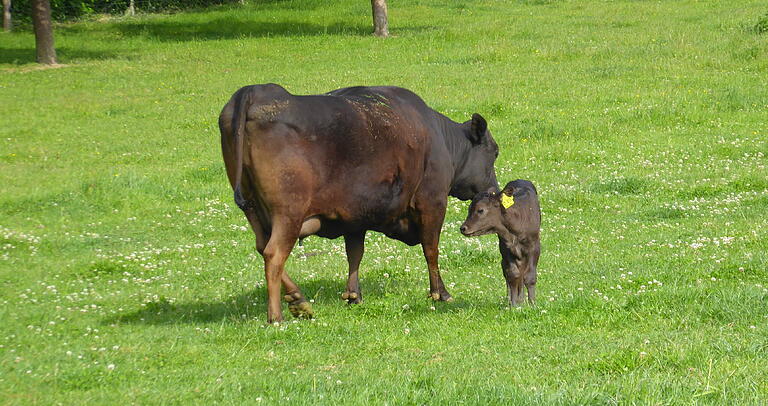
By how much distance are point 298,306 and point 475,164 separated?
3.82m

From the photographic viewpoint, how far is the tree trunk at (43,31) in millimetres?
32750

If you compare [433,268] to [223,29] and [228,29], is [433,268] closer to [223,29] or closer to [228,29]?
[228,29]

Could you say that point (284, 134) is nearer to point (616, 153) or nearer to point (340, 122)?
point (340, 122)

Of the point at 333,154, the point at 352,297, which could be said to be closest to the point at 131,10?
the point at 352,297

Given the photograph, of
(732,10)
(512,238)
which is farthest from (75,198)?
(732,10)

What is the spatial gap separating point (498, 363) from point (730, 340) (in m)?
1.90

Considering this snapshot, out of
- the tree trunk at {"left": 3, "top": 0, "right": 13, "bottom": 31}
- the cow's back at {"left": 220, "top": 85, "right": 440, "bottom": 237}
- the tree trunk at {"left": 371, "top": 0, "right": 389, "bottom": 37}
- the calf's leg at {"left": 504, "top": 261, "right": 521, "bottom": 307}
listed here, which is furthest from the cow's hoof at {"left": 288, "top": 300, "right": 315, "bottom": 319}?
the tree trunk at {"left": 3, "top": 0, "right": 13, "bottom": 31}

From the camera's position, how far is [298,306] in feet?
30.8

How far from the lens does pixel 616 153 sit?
19562 mm

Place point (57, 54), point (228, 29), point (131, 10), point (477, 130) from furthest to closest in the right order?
1. point (131, 10)
2. point (228, 29)
3. point (57, 54)
4. point (477, 130)

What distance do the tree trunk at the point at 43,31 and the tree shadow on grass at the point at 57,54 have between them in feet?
2.93

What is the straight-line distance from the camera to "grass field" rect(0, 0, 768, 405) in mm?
7066

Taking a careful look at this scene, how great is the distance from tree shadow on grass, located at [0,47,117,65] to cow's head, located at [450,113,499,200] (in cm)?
2607

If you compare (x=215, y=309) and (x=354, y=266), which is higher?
(x=354, y=266)
